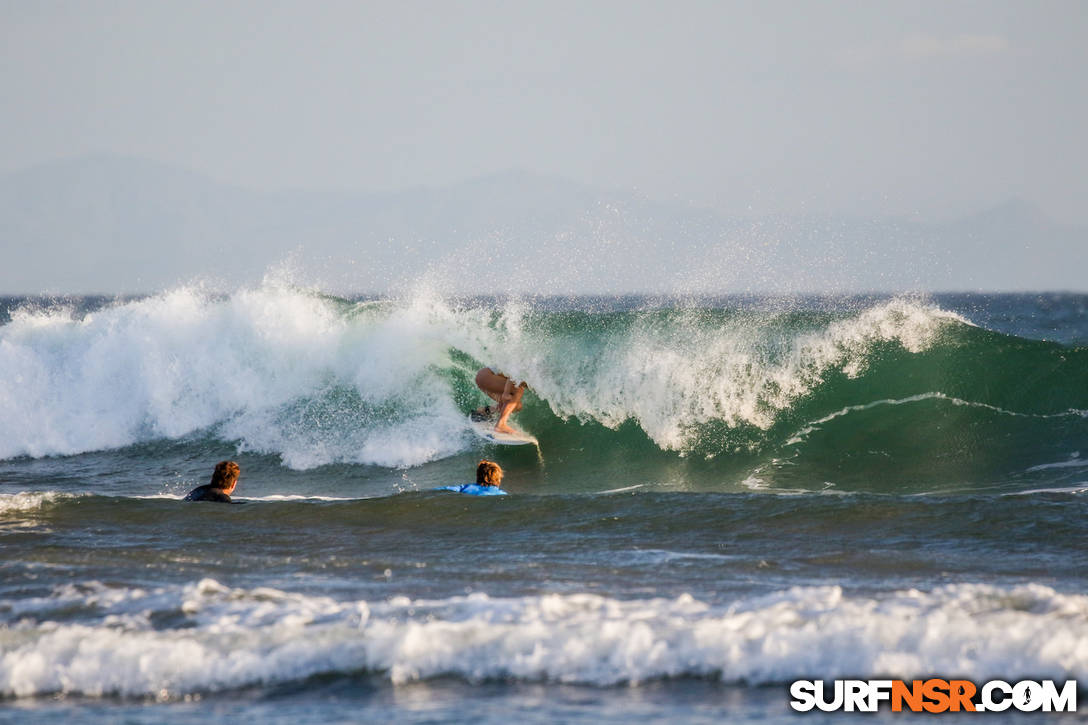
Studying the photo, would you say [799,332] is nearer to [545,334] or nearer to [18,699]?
[545,334]

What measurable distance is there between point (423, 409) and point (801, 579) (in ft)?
28.0

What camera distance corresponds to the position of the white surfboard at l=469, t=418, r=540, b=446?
561 inches

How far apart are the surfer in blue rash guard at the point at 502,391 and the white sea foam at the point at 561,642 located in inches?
313

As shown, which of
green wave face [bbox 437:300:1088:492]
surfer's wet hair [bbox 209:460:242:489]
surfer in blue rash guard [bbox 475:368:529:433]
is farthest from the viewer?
surfer in blue rash guard [bbox 475:368:529:433]

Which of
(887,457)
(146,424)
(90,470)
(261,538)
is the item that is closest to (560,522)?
(261,538)

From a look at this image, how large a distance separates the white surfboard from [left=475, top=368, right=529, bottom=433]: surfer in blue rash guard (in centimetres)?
7

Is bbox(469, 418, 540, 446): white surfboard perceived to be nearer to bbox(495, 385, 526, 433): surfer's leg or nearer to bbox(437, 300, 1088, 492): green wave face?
bbox(495, 385, 526, 433): surfer's leg

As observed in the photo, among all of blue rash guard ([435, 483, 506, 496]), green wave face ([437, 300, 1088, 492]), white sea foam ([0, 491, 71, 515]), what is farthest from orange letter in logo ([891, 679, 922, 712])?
white sea foam ([0, 491, 71, 515])

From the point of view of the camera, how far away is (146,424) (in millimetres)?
17109

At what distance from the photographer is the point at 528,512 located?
9.48 m

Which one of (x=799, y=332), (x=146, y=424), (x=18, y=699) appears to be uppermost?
(x=799, y=332)

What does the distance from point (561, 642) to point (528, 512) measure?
12.5 ft

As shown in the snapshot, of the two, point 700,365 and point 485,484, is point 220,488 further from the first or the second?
point 700,365

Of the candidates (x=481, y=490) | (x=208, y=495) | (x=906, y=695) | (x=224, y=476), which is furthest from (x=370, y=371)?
(x=906, y=695)
